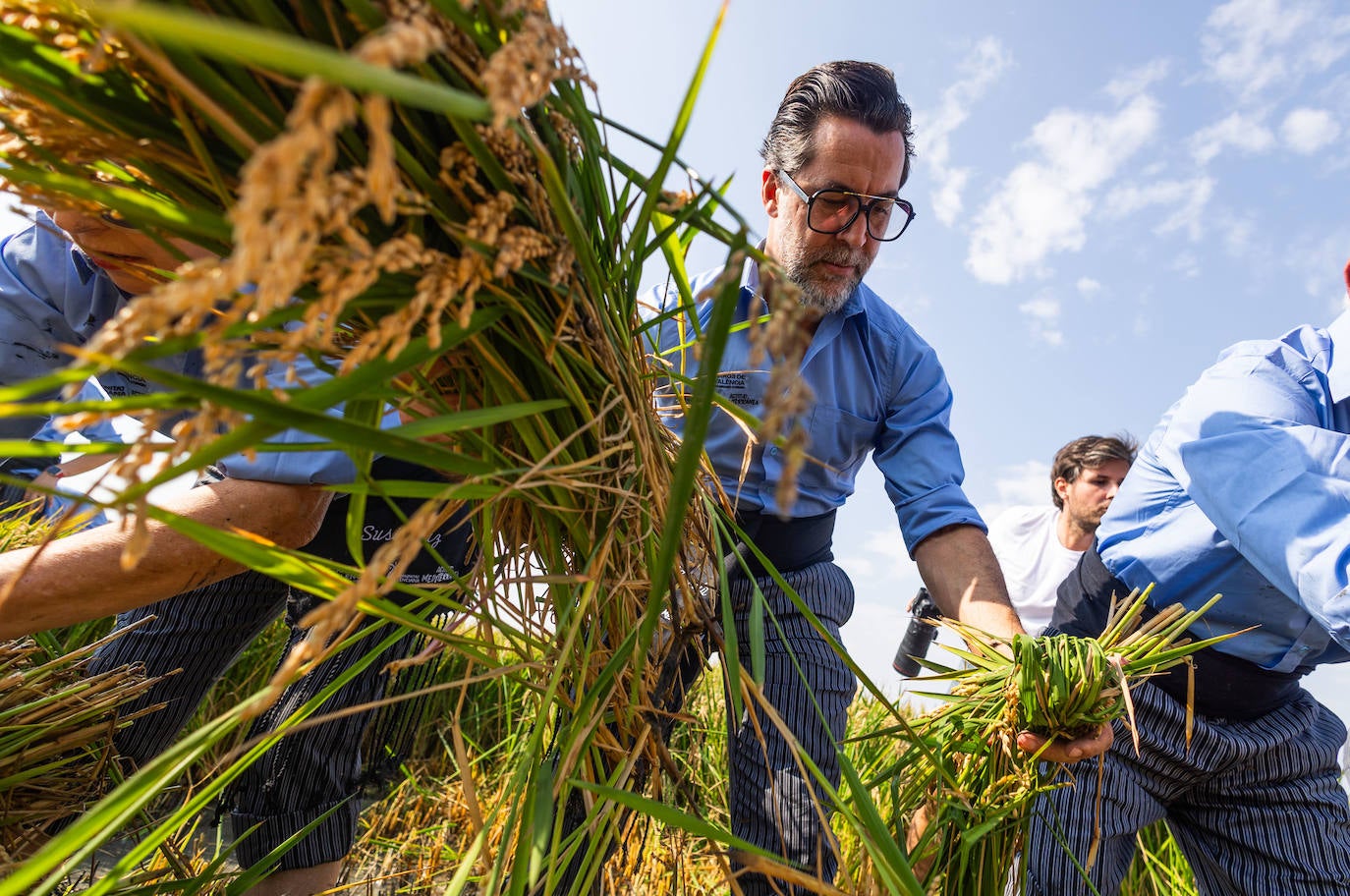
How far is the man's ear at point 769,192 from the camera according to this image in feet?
7.46

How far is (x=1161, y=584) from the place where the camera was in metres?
1.88

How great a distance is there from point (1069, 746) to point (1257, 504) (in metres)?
0.83

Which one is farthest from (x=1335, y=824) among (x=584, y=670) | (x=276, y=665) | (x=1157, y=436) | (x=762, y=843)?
(x=276, y=665)

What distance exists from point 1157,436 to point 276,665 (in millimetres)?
2893

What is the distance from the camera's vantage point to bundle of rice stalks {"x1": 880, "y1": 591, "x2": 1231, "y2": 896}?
3.68 ft

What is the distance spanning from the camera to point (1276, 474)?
162 cm

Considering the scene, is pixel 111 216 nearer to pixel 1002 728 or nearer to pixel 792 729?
pixel 1002 728

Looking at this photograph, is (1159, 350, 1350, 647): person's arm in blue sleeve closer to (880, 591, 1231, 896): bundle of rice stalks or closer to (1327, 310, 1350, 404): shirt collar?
(1327, 310, 1350, 404): shirt collar

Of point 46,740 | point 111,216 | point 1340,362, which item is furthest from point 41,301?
point 1340,362

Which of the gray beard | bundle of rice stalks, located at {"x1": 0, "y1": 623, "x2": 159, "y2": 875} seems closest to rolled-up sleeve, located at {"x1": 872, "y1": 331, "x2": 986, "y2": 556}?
the gray beard

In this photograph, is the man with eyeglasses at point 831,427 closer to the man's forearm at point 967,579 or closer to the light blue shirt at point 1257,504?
the man's forearm at point 967,579

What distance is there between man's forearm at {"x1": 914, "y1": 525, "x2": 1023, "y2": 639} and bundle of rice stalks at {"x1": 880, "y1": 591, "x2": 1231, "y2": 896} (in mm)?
211

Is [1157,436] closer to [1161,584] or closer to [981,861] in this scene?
[1161,584]

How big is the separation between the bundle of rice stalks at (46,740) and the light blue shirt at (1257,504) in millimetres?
1924
